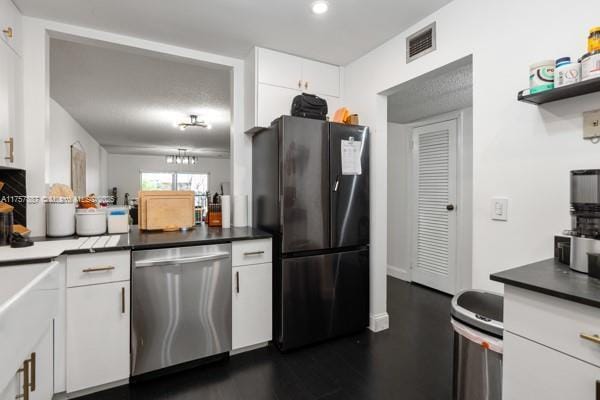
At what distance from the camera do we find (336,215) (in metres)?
2.35

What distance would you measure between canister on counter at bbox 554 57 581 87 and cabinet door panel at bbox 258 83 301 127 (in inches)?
71.8

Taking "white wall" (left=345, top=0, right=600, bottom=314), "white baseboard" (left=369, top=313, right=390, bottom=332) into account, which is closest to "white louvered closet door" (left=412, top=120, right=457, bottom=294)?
"white baseboard" (left=369, top=313, right=390, bottom=332)

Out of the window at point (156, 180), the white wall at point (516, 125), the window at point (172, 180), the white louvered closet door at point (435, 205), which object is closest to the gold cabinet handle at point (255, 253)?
the white wall at point (516, 125)

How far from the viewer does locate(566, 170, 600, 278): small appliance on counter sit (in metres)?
1.08

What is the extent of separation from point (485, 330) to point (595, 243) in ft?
1.73

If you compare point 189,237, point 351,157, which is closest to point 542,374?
point 351,157

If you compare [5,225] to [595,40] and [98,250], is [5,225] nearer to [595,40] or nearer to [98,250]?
[98,250]

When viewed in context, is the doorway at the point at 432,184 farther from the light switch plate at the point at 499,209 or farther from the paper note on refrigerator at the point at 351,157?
the light switch plate at the point at 499,209

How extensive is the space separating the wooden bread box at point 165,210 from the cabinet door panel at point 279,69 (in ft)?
3.97

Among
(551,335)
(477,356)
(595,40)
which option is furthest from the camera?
(477,356)

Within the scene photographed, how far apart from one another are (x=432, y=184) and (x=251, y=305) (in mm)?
2783

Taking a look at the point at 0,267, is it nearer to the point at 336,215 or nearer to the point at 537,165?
the point at 336,215

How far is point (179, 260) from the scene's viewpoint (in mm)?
1892

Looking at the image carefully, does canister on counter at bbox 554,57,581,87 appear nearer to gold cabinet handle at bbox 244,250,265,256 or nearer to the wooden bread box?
gold cabinet handle at bbox 244,250,265,256
